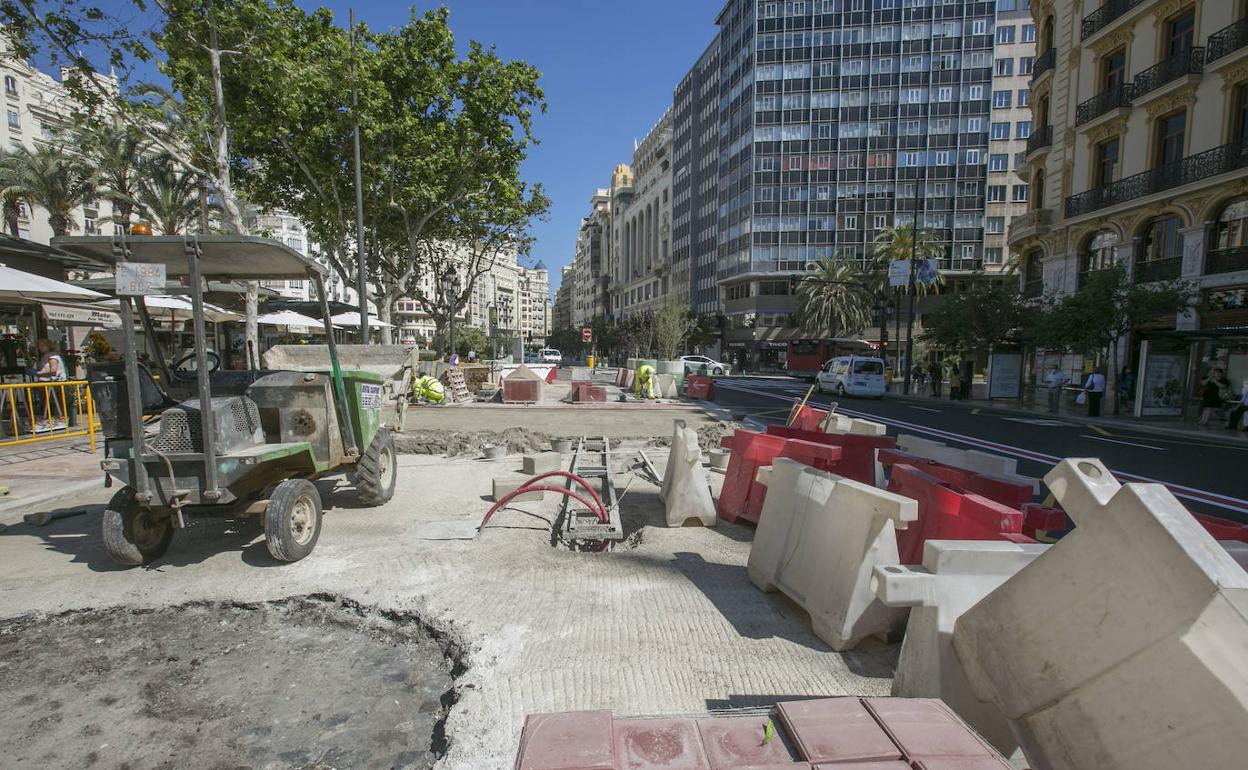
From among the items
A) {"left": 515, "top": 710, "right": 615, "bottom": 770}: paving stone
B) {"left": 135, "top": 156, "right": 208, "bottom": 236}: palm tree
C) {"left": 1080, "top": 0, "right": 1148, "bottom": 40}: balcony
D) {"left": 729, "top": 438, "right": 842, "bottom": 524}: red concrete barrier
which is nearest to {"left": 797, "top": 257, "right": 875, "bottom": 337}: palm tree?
{"left": 1080, "top": 0, "right": 1148, "bottom": 40}: balcony

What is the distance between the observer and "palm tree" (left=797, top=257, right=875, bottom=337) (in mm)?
49531

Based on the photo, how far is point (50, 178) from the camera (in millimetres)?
25391

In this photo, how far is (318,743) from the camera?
8.57 feet

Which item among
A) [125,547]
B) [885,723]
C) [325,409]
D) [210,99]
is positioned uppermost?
[210,99]

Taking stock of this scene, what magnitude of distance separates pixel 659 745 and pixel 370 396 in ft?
16.9

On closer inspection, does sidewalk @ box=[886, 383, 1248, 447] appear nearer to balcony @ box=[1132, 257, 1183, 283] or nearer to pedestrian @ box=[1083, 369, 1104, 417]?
pedestrian @ box=[1083, 369, 1104, 417]

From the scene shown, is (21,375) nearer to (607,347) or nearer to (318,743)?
(318,743)

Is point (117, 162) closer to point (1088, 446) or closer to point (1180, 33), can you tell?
point (1088, 446)

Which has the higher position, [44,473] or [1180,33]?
[1180,33]

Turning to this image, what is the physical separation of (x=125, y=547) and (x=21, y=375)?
11.6 meters

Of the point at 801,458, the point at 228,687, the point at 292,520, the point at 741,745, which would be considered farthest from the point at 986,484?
the point at 292,520

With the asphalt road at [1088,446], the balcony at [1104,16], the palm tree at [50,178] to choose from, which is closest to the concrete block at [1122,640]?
the asphalt road at [1088,446]

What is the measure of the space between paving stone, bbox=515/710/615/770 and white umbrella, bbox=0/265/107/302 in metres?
11.5

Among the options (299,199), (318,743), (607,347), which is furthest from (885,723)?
(607,347)
